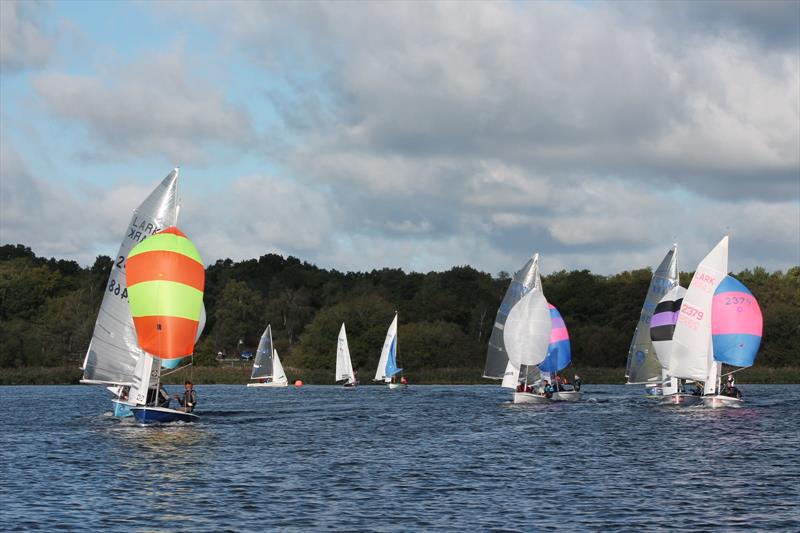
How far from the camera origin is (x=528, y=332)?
80688 millimetres

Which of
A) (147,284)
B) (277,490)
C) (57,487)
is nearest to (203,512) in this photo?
(277,490)

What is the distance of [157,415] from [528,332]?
33.9 meters

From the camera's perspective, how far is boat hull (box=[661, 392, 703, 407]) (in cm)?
8019

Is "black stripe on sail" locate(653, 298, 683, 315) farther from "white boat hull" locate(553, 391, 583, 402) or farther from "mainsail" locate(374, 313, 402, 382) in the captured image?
"mainsail" locate(374, 313, 402, 382)

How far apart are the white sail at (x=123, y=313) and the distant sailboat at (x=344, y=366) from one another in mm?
75725

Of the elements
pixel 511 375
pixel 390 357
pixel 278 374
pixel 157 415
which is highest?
pixel 390 357

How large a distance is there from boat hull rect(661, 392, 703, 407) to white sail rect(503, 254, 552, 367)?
9772 millimetres

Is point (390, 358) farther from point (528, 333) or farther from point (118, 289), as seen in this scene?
point (118, 289)

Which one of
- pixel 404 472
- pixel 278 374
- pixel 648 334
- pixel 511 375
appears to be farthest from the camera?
pixel 278 374

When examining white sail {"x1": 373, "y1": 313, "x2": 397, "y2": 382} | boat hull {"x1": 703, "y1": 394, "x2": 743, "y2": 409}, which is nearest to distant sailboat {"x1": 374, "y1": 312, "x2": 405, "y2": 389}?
white sail {"x1": 373, "y1": 313, "x2": 397, "y2": 382}

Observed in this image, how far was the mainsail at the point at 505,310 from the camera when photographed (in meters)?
87.7

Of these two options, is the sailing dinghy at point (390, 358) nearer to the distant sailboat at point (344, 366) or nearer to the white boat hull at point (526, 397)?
the distant sailboat at point (344, 366)

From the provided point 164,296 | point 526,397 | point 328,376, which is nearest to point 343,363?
point 328,376

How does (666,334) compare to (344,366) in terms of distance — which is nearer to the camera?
(666,334)
